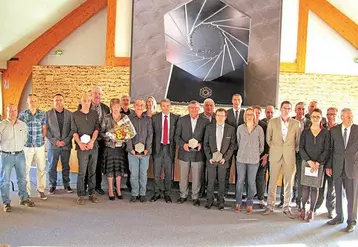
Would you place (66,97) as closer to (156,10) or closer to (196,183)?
(156,10)

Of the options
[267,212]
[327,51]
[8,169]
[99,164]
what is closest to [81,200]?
[99,164]

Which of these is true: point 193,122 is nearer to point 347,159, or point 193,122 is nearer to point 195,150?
point 195,150

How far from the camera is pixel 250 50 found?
7.98m

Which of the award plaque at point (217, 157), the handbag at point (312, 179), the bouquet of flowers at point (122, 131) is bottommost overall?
the handbag at point (312, 179)

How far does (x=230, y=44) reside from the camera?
800cm

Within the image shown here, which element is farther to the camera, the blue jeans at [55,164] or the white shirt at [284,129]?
the blue jeans at [55,164]

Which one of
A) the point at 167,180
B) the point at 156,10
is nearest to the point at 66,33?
the point at 156,10

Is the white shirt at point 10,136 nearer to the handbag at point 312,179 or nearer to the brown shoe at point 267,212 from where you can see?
the brown shoe at point 267,212

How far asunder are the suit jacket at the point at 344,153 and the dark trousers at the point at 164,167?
88.1 inches

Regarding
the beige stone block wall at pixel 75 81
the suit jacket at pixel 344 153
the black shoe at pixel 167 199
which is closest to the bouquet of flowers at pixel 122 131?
the black shoe at pixel 167 199

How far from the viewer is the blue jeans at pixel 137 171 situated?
5160 millimetres

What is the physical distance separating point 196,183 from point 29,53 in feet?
20.8

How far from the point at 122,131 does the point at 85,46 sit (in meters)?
4.75

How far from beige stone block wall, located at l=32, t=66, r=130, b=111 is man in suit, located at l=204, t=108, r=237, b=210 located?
12.6 ft
